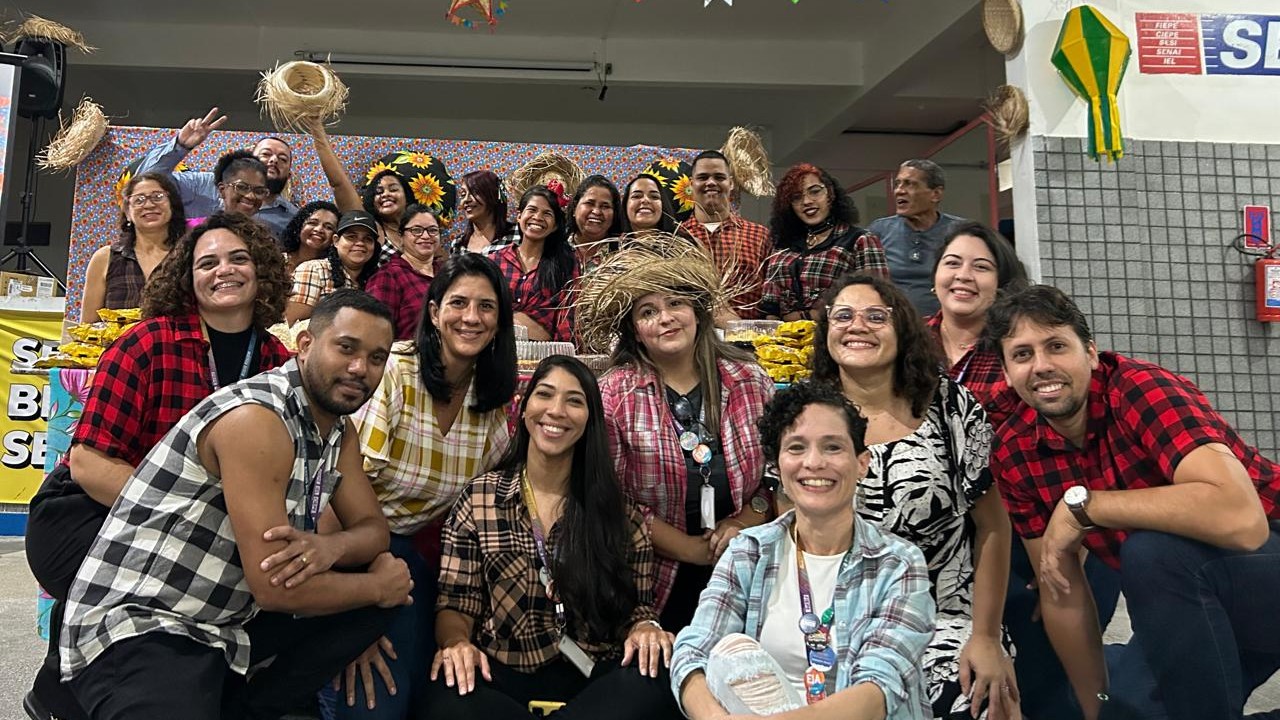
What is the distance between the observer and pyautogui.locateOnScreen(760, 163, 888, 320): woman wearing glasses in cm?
373

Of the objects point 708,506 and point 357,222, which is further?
point 357,222

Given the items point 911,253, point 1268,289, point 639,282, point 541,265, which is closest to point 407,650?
point 639,282

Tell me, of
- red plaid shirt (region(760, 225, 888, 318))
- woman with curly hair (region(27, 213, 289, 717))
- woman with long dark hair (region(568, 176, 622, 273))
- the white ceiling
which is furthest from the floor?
the white ceiling

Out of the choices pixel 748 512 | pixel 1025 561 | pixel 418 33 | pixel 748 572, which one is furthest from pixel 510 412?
pixel 418 33

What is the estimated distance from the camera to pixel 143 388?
6.98ft

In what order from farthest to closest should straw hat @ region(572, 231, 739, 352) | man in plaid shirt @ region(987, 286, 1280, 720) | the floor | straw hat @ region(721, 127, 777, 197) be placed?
straw hat @ region(721, 127, 777, 197) → straw hat @ region(572, 231, 739, 352) → the floor → man in plaid shirt @ region(987, 286, 1280, 720)

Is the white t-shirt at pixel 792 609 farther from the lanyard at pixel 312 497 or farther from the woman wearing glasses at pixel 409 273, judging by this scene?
the woman wearing glasses at pixel 409 273

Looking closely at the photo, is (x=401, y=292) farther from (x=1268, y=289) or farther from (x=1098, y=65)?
(x=1268, y=289)

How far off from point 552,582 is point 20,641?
2125mm

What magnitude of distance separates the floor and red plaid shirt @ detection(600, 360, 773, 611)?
5.03 ft

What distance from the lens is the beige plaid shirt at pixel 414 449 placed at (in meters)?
2.37

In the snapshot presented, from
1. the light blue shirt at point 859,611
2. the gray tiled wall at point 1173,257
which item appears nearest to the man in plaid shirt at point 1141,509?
the light blue shirt at point 859,611

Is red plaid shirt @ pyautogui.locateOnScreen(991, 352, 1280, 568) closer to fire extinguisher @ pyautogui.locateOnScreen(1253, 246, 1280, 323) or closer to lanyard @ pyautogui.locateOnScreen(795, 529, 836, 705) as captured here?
lanyard @ pyautogui.locateOnScreen(795, 529, 836, 705)

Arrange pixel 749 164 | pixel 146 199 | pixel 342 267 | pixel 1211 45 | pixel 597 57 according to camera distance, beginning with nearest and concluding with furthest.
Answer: pixel 146 199, pixel 342 267, pixel 1211 45, pixel 749 164, pixel 597 57
